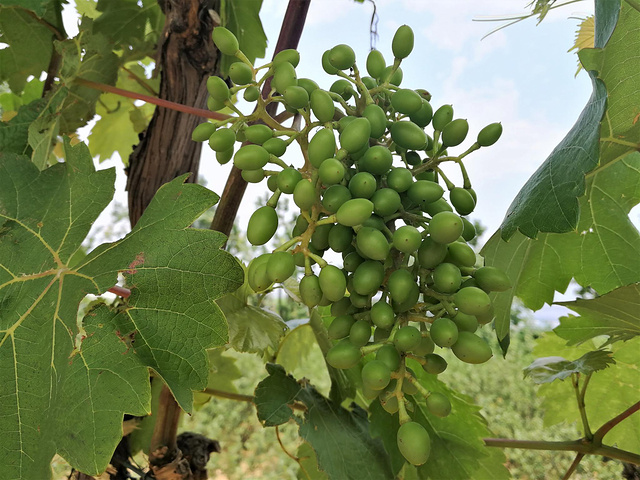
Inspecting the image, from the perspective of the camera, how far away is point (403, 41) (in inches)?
21.5

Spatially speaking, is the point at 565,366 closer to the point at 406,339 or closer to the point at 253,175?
the point at 406,339

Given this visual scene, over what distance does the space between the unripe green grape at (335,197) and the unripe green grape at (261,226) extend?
52mm

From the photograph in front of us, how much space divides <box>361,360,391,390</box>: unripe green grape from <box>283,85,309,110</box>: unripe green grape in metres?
0.25

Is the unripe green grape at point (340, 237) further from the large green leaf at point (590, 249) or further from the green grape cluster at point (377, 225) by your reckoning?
the large green leaf at point (590, 249)

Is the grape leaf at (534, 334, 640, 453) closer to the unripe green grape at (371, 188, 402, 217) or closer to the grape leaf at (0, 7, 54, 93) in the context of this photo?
the unripe green grape at (371, 188, 402, 217)

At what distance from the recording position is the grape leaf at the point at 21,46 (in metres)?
1.00

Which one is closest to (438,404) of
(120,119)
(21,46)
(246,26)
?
(246,26)

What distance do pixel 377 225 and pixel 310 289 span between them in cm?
8

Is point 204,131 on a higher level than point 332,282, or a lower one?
higher

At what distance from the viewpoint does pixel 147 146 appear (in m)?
0.91

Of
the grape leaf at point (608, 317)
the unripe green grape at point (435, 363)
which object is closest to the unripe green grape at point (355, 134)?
the unripe green grape at point (435, 363)

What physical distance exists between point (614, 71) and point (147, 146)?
702 millimetres

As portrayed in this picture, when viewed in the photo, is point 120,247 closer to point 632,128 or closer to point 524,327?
point 632,128

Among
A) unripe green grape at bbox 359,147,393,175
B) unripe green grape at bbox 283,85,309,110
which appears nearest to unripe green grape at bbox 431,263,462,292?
unripe green grape at bbox 359,147,393,175
